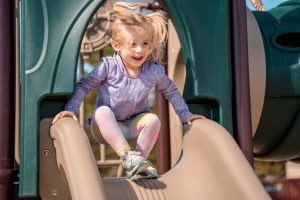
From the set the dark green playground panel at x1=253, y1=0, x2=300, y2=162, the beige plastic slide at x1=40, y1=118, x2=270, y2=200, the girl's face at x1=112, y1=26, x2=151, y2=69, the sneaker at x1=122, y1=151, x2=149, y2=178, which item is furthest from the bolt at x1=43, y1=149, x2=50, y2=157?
the dark green playground panel at x1=253, y1=0, x2=300, y2=162

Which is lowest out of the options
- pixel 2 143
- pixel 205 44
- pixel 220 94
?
pixel 2 143

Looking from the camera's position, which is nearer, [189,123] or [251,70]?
[189,123]

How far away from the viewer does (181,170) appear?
266 centimetres

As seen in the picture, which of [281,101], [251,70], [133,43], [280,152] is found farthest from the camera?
[280,152]

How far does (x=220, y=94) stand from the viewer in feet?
9.73

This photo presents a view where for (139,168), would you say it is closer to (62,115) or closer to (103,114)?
(103,114)

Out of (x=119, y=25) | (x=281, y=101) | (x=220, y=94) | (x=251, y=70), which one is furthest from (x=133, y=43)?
(x=281, y=101)

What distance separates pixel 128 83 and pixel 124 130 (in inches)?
8.9

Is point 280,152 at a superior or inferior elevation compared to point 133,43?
inferior

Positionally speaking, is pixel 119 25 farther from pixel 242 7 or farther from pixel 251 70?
pixel 251 70

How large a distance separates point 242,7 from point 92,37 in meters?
7.17

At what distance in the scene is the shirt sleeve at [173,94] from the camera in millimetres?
2777

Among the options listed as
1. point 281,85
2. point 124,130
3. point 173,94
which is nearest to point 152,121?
point 124,130

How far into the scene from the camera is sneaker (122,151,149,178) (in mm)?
2400
